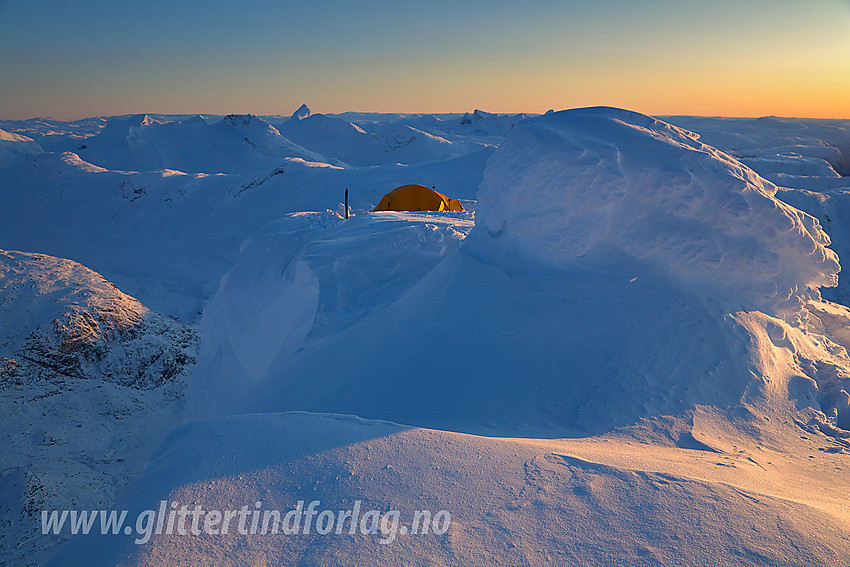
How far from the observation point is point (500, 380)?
3.90 meters

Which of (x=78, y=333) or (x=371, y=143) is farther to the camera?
(x=371, y=143)

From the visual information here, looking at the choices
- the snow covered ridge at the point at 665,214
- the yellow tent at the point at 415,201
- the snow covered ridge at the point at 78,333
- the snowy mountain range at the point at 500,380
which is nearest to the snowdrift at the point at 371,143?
the yellow tent at the point at 415,201

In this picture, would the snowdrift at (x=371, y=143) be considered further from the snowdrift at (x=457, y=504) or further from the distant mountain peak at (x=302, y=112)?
the snowdrift at (x=457, y=504)

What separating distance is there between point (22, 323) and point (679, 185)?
10.2 meters

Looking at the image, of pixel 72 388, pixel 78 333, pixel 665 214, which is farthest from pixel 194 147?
pixel 665 214

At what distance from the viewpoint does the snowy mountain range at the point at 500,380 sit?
214 cm

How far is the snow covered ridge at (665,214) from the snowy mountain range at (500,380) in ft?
0.07

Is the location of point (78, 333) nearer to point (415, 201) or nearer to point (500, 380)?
point (500, 380)

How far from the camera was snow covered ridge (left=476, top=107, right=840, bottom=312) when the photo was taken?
167 inches

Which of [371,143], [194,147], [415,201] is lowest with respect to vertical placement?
[415,201]

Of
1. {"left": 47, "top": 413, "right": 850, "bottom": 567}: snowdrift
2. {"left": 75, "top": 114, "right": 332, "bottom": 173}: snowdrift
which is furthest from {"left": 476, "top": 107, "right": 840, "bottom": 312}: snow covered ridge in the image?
{"left": 75, "top": 114, "right": 332, "bottom": 173}: snowdrift

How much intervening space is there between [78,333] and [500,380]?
793cm

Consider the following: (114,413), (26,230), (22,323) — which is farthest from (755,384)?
(26,230)

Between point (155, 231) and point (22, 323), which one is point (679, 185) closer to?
point (22, 323)
